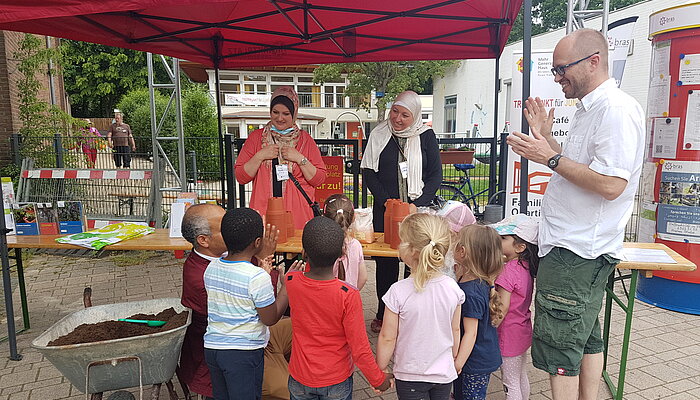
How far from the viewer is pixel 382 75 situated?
24.1 m

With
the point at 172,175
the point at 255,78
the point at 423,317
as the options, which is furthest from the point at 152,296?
the point at 255,78

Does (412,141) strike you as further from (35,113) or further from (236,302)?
(35,113)

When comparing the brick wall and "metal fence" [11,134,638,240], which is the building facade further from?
the brick wall

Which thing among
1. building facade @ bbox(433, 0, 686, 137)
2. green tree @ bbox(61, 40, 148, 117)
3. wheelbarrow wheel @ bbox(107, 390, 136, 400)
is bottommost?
wheelbarrow wheel @ bbox(107, 390, 136, 400)

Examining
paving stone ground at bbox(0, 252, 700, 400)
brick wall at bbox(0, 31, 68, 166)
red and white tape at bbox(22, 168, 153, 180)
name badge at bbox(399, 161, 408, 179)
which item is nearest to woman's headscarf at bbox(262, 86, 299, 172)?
name badge at bbox(399, 161, 408, 179)

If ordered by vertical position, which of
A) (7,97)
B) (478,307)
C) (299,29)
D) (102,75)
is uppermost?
(102,75)

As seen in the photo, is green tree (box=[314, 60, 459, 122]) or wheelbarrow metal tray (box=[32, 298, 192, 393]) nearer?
wheelbarrow metal tray (box=[32, 298, 192, 393])

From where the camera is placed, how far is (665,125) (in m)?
4.40

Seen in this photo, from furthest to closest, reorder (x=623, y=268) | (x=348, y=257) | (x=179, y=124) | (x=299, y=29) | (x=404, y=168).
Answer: (x=179, y=124) < (x=299, y=29) < (x=404, y=168) < (x=623, y=268) < (x=348, y=257)

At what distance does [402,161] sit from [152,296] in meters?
3.18

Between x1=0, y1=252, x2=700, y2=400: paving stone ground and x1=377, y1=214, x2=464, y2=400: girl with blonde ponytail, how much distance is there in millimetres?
1067

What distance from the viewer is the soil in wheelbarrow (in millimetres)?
2150

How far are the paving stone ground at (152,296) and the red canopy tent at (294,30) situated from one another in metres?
0.50

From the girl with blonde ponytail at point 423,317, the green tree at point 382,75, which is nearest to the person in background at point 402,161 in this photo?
the girl with blonde ponytail at point 423,317
